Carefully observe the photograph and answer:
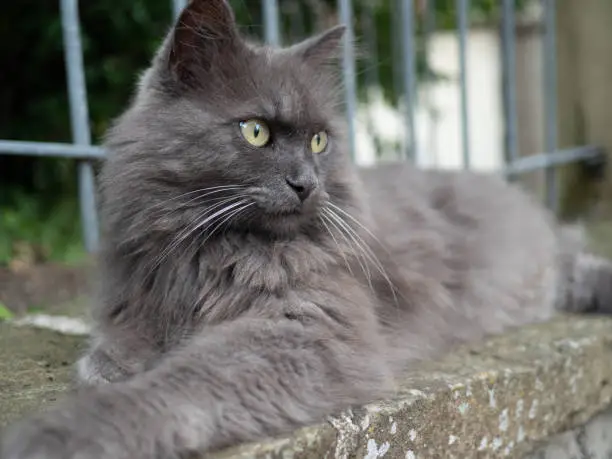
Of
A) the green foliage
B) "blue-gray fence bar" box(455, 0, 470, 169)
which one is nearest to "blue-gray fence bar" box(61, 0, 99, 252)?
the green foliage

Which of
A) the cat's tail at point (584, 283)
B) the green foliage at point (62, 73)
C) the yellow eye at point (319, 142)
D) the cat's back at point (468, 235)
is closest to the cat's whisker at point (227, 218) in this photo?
the yellow eye at point (319, 142)

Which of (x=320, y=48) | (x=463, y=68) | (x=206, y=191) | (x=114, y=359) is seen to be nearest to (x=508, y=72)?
(x=463, y=68)

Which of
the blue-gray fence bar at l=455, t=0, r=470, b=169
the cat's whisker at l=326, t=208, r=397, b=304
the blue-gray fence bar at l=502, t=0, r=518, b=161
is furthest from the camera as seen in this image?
the blue-gray fence bar at l=502, t=0, r=518, b=161

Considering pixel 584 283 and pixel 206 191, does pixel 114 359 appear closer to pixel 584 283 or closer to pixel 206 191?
pixel 206 191

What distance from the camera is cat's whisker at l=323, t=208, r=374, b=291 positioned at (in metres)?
1.64

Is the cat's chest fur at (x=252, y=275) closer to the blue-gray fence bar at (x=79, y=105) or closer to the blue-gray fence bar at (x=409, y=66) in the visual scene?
the blue-gray fence bar at (x=79, y=105)

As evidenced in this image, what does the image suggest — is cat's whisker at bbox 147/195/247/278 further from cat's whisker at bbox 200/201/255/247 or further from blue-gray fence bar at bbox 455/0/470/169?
blue-gray fence bar at bbox 455/0/470/169

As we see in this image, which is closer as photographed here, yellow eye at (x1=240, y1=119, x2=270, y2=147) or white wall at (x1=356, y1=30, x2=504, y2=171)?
yellow eye at (x1=240, y1=119, x2=270, y2=147)

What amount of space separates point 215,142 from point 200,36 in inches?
10.0

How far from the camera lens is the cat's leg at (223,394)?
106 centimetres

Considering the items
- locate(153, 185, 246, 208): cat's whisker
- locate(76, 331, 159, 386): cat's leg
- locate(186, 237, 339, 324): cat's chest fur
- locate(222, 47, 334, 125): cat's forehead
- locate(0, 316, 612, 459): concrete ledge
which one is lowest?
locate(0, 316, 612, 459): concrete ledge

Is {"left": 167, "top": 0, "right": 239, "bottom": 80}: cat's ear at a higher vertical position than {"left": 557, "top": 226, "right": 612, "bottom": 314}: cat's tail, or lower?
higher

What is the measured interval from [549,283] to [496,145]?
381 cm

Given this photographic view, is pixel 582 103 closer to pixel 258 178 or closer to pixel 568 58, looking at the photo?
pixel 568 58
